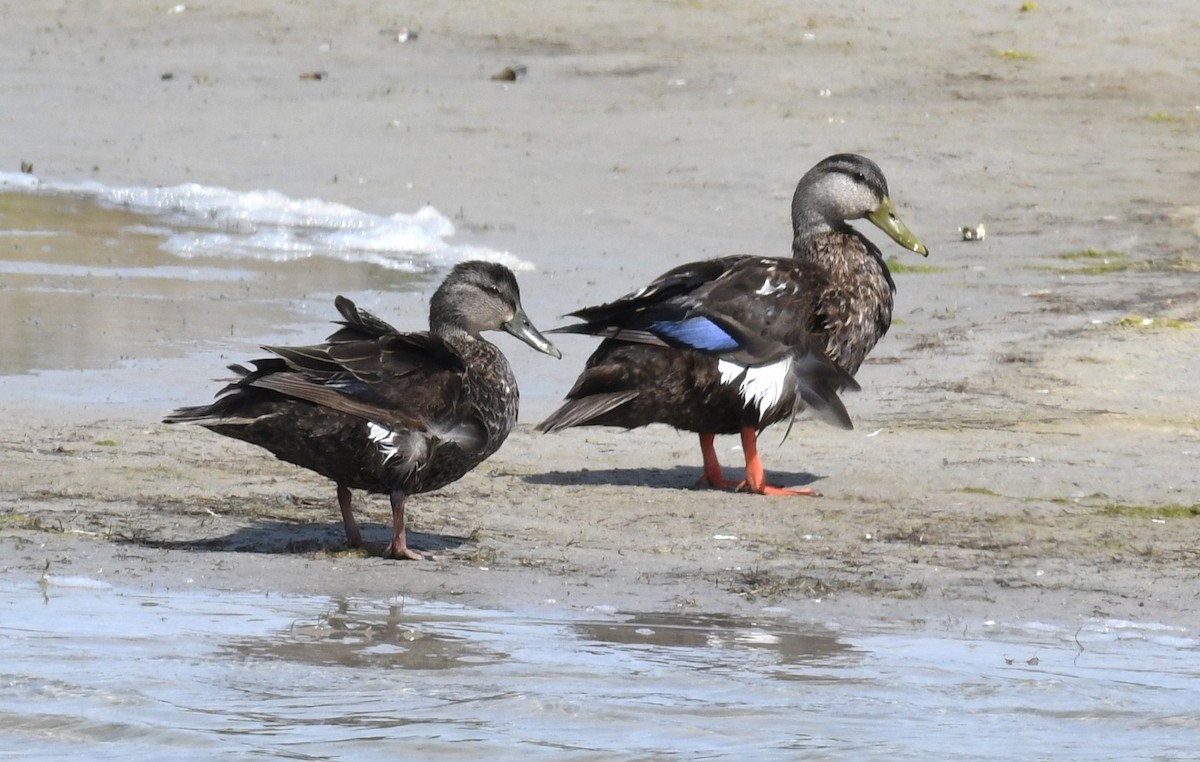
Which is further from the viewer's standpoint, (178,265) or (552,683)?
(178,265)

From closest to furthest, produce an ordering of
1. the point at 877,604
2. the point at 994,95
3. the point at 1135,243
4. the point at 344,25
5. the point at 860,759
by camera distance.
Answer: the point at 860,759 → the point at 877,604 → the point at 1135,243 → the point at 994,95 → the point at 344,25

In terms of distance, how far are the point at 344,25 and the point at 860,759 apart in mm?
15569

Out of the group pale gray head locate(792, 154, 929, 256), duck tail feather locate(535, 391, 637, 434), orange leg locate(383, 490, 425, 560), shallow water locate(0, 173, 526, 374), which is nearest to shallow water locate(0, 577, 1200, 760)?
orange leg locate(383, 490, 425, 560)

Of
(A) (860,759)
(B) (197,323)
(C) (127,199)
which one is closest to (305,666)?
(A) (860,759)

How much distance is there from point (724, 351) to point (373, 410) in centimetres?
190

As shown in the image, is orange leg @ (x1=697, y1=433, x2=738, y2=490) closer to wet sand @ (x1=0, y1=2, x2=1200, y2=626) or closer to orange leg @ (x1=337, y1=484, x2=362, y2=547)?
wet sand @ (x1=0, y1=2, x2=1200, y2=626)

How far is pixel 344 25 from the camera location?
19.4 metres

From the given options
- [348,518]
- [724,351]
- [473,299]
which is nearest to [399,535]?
[348,518]

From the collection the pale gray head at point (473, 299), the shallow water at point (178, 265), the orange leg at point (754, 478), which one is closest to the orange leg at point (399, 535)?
the pale gray head at point (473, 299)

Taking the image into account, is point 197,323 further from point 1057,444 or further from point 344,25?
point 344,25

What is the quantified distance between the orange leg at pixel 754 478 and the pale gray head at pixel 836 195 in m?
1.19

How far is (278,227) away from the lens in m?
13.7

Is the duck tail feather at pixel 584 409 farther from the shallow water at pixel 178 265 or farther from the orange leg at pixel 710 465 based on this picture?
the shallow water at pixel 178 265

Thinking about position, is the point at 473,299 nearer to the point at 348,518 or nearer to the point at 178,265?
the point at 348,518
